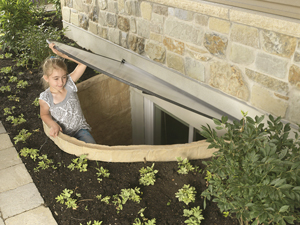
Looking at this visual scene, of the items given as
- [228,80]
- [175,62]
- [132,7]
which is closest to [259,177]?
A: [228,80]

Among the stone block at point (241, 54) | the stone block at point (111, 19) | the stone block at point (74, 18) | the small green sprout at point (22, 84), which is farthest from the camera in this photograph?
the stone block at point (74, 18)

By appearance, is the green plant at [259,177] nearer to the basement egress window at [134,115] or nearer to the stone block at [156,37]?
the basement egress window at [134,115]

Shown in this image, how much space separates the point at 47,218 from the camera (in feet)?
6.33

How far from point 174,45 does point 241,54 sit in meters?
0.91

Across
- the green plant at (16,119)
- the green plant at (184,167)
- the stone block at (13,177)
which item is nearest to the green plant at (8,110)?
the green plant at (16,119)

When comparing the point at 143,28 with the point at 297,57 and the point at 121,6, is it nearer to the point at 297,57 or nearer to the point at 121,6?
the point at 121,6

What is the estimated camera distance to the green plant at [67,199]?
6.48 ft

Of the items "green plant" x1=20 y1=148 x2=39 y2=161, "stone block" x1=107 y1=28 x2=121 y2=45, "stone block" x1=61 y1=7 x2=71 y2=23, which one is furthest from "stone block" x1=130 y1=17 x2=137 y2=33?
"green plant" x1=20 y1=148 x2=39 y2=161

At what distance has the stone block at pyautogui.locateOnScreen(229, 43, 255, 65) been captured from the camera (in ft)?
8.45

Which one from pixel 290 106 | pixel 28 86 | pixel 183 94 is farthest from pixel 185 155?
pixel 28 86

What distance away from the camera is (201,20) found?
2891mm

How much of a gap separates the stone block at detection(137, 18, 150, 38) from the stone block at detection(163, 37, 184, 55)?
13.0 inches

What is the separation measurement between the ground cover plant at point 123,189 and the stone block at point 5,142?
78 mm

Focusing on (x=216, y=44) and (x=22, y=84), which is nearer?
(x=216, y=44)
